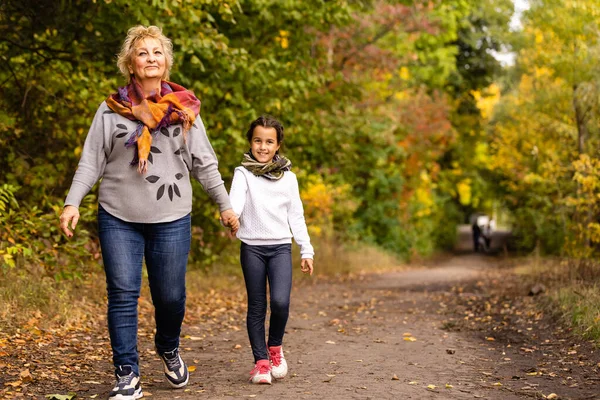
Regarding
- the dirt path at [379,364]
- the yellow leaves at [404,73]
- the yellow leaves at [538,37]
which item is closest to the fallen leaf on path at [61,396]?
the dirt path at [379,364]

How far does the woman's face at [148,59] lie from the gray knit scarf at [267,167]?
3.23 ft

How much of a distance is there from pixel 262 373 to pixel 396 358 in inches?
66.5

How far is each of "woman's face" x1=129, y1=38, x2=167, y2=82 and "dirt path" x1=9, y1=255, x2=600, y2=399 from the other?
6.42 feet

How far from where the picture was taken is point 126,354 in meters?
4.67

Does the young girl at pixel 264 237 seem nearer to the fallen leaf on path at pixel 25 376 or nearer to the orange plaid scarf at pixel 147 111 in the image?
the orange plaid scarf at pixel 147 111

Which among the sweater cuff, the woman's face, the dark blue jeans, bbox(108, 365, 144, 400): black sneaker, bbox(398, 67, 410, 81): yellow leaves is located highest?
bbox(398, 67, 410, 81): yellow leaves

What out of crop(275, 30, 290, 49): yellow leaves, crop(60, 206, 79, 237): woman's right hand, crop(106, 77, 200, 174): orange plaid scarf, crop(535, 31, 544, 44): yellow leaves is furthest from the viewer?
crop(535, 31, 544, 44): yellow leaves

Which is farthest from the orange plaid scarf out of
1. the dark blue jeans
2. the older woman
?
the dark blue jeans

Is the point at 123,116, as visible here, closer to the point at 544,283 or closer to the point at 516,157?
the point at 544,283

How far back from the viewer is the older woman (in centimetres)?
464

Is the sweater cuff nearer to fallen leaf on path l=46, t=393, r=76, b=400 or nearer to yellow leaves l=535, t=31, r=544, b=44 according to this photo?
fallen leaf on path l=46, t=393, r=76, b=400

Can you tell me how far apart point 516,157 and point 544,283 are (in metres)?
15.2

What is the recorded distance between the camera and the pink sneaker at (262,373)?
5.34 metres

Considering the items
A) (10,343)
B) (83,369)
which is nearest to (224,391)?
(83,369)
